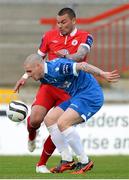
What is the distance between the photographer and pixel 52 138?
460 inches

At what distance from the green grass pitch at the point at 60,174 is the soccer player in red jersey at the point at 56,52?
52cm

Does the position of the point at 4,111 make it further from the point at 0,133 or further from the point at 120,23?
the point at 120,23

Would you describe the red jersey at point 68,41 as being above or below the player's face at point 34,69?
above

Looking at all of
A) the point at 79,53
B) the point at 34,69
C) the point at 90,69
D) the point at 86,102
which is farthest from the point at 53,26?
the point at 90,69

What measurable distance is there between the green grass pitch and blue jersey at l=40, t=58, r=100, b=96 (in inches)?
43.3

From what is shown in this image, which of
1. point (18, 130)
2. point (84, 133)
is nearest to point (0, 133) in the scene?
point (18, 130)

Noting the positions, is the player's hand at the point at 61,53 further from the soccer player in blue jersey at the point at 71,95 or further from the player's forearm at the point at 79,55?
the soccer player in blue jersey at the point at 71,95

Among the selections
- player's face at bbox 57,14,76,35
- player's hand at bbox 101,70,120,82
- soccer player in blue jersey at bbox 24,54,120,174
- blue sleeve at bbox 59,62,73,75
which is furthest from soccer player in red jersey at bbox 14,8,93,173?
player's hand at bbox 101,70,120,82

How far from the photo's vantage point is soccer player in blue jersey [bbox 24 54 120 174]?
11.0 m

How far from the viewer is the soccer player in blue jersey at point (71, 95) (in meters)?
11.0

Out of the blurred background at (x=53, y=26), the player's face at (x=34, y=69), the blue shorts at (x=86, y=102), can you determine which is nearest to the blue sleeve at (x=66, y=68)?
the player's face at (x=34, y=69)

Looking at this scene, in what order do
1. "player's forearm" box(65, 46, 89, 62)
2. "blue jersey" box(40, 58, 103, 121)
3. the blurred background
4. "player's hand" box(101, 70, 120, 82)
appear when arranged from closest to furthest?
"player's hand" box(101, 70, 120, 82)
"blue jersey" box(40, 58, 103, 121)
"player's forearm" box(65, 46, 89, 62)
the blurred background

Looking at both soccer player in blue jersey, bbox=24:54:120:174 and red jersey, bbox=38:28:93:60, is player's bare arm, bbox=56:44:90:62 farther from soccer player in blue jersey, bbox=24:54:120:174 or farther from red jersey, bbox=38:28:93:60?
soccer player in blue jersey, bbox=24:54:120:174

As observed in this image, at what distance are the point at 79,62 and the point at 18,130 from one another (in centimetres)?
462
